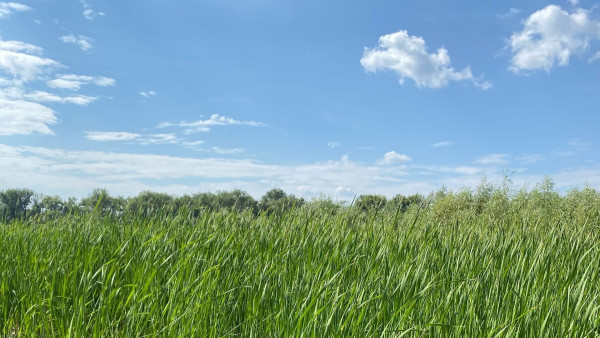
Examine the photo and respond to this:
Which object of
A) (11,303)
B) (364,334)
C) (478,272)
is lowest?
(11,303)

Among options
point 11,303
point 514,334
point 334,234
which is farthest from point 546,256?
point 11,303

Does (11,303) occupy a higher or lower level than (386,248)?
lower

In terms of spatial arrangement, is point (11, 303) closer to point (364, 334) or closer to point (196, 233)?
point (196, 233)

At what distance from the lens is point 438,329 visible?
273 cm

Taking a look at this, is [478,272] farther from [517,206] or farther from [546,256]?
[517,206]

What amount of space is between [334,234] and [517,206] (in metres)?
7.98

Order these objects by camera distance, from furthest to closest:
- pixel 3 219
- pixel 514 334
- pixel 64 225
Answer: pixel 3 219
pixel 64 225
pixel 514 334

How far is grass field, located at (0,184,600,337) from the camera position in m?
2.79

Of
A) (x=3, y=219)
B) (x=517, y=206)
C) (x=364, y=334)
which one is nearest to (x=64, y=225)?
(x=3, y=219)

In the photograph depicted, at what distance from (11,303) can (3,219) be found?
11.3 ft

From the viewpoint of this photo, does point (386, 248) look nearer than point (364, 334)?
No

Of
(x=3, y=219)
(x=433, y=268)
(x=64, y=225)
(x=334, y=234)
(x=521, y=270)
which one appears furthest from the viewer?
(x=3, y=219)

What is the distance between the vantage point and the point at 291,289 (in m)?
3.33

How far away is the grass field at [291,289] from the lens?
279 cm
